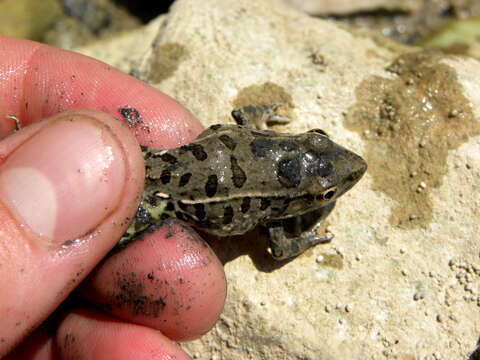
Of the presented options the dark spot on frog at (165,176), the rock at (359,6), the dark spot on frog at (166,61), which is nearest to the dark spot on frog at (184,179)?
the dark spot on frog at (165,176)

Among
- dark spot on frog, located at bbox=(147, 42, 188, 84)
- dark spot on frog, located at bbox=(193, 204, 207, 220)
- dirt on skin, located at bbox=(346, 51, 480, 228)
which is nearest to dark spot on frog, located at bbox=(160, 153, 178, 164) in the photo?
dark spot on frog, located at bbox=(193, 204, 207, 220)

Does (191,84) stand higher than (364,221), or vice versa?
(191,84)

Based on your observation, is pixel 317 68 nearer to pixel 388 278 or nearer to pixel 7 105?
pixel 388 278

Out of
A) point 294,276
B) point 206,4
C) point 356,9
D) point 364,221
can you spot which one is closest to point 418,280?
point 364,221

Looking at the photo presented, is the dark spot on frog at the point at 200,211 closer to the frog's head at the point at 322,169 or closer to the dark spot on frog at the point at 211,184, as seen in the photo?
the dark spot on frog at the point at 211,184

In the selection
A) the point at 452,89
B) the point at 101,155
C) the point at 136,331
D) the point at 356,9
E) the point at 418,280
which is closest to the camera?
the point at 101,155

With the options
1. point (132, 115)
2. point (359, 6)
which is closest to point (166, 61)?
point (132, 115)
